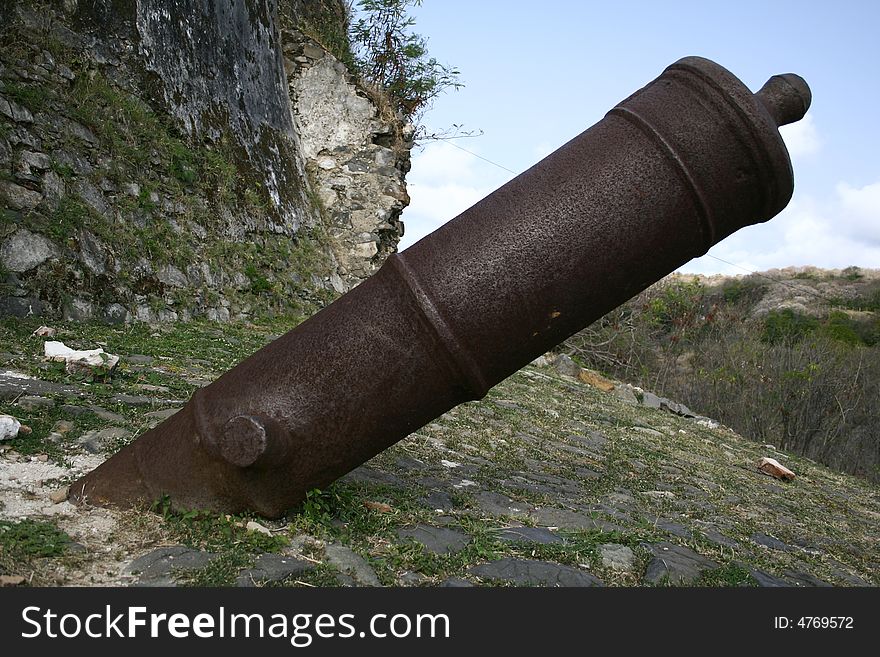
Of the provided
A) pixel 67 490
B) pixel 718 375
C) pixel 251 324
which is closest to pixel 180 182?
pixel 251 324

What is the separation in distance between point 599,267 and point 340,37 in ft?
36.2

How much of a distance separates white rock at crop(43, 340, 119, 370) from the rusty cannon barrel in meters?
1.68

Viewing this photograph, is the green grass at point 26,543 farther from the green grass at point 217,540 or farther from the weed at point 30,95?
the weed at point 30,95

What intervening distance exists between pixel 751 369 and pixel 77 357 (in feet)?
36.3

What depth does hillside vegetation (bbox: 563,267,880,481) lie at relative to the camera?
11.4 metres

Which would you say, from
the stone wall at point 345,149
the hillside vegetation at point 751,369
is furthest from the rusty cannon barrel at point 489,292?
the hillside vegetation at point 751,369

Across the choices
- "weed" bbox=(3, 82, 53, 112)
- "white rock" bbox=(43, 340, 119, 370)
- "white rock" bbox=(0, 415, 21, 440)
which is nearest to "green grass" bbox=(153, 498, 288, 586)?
"white rock" bbox=(0, 415, 21, 440)

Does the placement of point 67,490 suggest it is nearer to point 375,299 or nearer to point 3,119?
point 375,299

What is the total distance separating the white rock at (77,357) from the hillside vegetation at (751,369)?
33.6 ft

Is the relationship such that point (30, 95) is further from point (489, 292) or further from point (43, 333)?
point (489, 292)

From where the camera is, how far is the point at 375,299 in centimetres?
242

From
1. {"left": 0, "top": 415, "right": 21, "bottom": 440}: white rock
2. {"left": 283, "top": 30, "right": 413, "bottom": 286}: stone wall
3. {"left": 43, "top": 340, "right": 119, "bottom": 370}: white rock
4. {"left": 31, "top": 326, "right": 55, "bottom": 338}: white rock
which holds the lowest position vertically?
{"left": 0, "top": 415, "right": 21, "bottom": 440}: white rock

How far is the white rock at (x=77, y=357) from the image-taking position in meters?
4.00

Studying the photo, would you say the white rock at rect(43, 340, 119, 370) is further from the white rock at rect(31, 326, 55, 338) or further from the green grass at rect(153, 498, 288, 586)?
the green grass at rect(153, 498, 288, 586)
